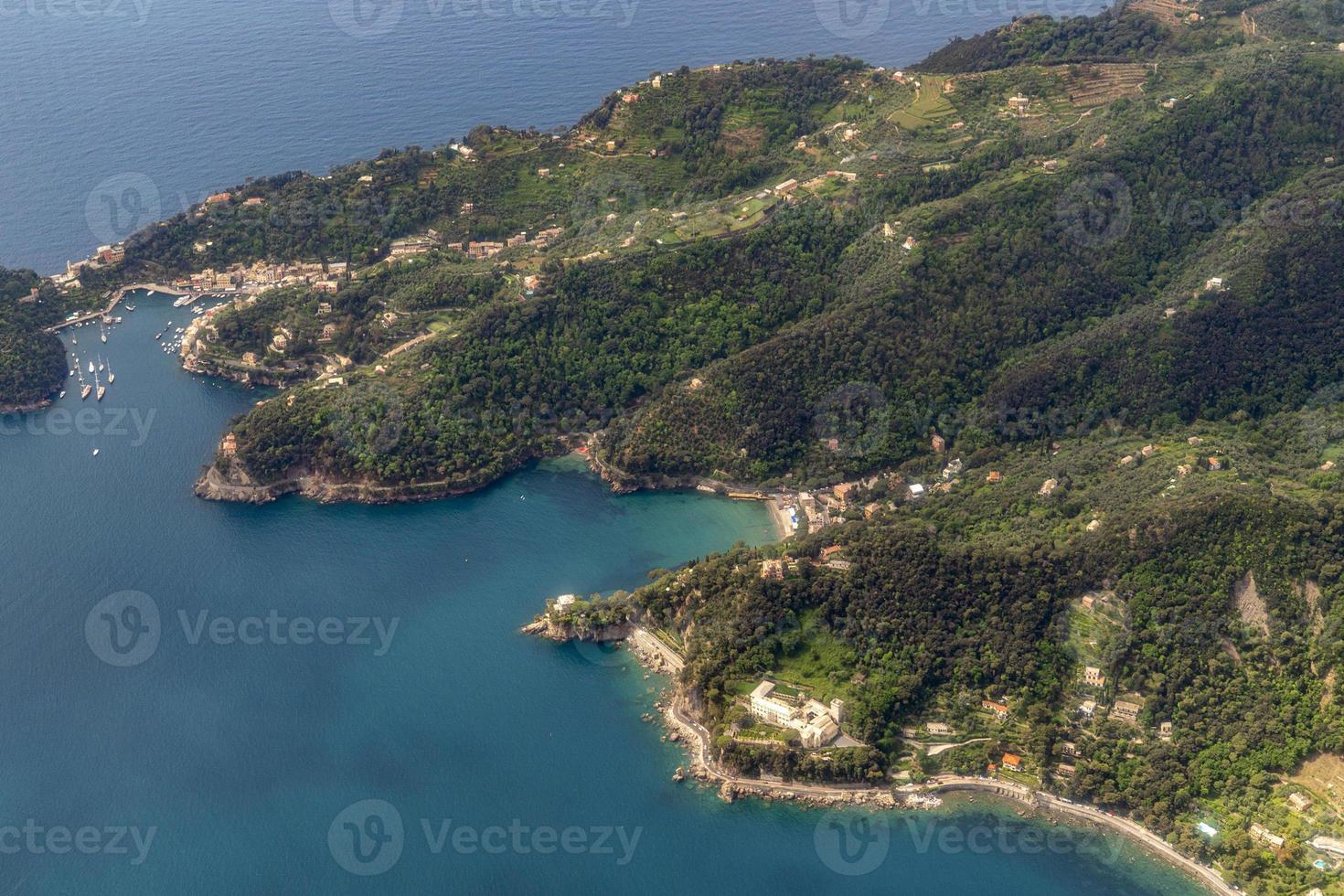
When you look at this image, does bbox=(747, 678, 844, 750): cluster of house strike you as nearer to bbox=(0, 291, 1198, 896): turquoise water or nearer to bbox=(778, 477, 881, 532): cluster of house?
bbox=(0, 291, 1198, 896): turquoise water

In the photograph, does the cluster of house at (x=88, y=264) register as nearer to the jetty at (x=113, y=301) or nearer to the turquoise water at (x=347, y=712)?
the jetty at (x=113, y=301)

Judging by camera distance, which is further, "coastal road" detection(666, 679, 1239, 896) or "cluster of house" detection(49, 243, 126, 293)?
"cluster of house" detection(49, 243, 126, 293)

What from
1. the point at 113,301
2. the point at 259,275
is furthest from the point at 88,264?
the point at 259,275

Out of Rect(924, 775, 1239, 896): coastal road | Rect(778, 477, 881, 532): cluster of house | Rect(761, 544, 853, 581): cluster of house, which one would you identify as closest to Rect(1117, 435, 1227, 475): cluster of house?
Rect(778, 477, 881, 532): cluster of house

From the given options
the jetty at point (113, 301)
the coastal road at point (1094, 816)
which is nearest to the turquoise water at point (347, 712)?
the coastal road at point (1094, 816)

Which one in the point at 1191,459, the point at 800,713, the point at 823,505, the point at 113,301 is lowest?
the point at 800,713

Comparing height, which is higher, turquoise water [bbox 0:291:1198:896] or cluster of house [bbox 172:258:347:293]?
cluster of house [bbox 172:258:347:293]

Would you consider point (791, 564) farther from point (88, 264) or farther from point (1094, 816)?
point (88, 264)
